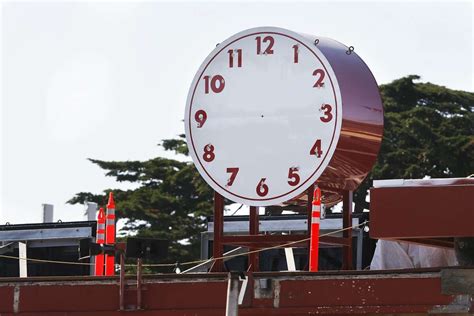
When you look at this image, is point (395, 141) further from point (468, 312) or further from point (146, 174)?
point (468, 312)

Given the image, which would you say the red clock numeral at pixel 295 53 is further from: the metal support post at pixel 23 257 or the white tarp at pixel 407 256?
the metal support post at pixel 23 257

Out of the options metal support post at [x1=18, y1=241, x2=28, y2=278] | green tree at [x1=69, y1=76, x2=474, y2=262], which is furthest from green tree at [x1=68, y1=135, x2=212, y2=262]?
metal support post at [x1=18, y1=241, x2=28, y2=278]

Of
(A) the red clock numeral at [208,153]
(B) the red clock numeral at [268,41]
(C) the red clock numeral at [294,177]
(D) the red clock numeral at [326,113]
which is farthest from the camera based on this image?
(A) the red clock numeral at [208,153]

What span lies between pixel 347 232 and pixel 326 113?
1.23 m

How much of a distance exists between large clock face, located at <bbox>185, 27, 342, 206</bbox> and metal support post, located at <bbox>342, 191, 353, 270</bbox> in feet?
1.95

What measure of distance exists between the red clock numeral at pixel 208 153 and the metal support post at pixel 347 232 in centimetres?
134

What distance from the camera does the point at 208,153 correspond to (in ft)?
52.4

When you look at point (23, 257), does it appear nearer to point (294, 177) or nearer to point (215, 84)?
point (215, 84)

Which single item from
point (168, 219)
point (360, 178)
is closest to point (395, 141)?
point (168, 219)

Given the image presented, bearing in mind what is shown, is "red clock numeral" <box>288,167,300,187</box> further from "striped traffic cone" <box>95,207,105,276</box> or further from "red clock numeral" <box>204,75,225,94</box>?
"striped traffic cone" <box>95,207,105,276</box>

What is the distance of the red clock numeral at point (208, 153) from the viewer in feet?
52.3

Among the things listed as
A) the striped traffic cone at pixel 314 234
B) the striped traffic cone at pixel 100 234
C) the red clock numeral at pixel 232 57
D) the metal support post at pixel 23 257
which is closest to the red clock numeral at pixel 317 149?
the striped traffic cone at pixel 314 234

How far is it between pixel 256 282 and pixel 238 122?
1.92 metres

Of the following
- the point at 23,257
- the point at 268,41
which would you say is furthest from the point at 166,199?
the point at 268,41
